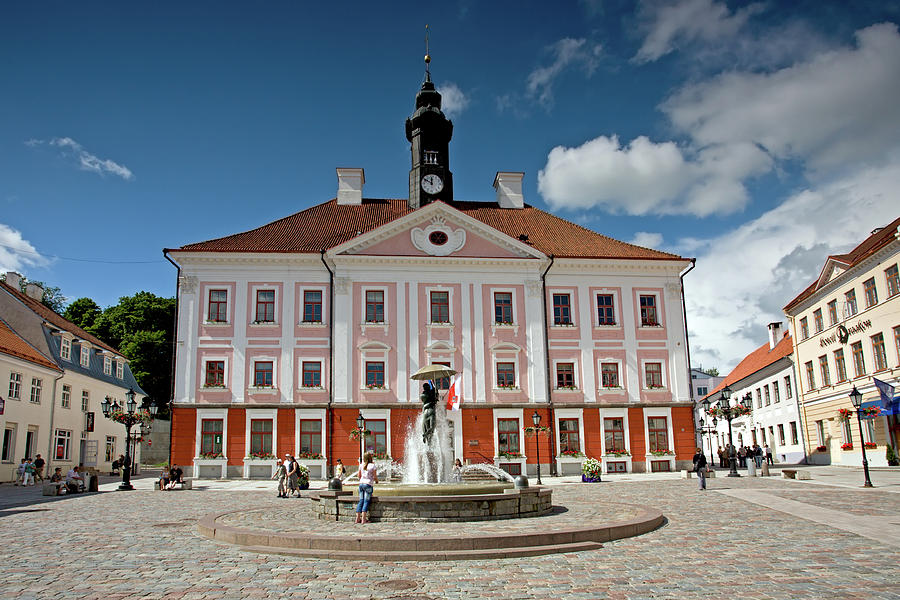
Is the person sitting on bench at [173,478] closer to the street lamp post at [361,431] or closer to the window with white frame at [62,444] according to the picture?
the street lamp post at [361,431]

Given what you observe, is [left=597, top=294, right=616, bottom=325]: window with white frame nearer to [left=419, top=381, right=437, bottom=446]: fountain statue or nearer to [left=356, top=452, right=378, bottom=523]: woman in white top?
[left=419, top=381, right=437, bottom=446]: fountain statue

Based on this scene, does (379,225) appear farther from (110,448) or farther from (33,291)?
(33,291)

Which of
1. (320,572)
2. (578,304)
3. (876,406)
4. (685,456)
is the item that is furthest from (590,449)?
(320,572)

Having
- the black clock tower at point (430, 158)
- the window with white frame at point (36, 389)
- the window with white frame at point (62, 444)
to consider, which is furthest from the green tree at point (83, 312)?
the black clock tower at point (430, 158)

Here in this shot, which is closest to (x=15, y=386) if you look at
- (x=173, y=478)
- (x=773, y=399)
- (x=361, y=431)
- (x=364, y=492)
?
(x=173, y=478)

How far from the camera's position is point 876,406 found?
32.5m

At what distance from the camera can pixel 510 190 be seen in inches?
1762

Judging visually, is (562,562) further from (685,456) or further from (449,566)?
(685,456)

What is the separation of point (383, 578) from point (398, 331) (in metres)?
27.7

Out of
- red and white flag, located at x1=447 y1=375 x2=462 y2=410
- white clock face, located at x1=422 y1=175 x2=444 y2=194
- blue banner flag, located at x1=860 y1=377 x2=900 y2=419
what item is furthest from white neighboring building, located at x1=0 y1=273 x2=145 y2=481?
blue banner flag, located at x1=860 y1=377 x2=900 y2=419

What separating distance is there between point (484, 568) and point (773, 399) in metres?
45.5

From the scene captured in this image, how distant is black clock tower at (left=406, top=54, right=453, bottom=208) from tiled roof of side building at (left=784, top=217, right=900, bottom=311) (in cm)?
2221

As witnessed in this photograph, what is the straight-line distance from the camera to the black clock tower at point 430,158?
Answer: 42.4 meters

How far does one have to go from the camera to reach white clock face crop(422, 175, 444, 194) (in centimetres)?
4234
